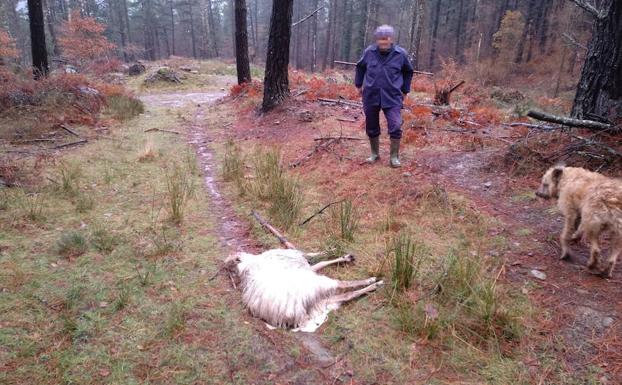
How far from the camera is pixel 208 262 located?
3.66m

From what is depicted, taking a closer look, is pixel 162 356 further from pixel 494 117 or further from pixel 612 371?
pixel 494 117

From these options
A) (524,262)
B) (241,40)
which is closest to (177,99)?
(241,40)

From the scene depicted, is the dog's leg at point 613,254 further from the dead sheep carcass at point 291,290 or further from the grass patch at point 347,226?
the grass patch at point 347,226

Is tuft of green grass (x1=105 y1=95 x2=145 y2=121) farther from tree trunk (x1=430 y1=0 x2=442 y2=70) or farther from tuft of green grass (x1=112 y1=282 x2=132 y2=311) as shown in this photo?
tree trunk (x1=430 y1=0 x2=442 y2=70)

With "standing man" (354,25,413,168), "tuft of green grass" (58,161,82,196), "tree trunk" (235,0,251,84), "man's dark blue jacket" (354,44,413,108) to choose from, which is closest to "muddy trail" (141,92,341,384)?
"tuft of green grass" (58,161,82,196)

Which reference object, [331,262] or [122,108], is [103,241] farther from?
[122,108]

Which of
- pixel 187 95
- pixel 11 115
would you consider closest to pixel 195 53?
pixel 187 95

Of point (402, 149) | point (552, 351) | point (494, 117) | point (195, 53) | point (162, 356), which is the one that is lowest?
point (162, 356)

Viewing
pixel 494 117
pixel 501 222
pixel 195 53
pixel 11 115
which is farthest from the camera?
pixel 195 53

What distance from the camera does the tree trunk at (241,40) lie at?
12.6 meters

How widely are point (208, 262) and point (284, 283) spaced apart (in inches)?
40.4

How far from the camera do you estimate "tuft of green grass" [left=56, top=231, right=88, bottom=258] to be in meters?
3.65

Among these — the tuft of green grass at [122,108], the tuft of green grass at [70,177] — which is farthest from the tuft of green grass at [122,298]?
the tuft of green grass at [122,108]

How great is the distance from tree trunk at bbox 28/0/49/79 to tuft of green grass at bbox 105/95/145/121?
2.53 meters
